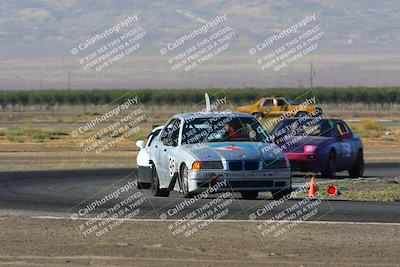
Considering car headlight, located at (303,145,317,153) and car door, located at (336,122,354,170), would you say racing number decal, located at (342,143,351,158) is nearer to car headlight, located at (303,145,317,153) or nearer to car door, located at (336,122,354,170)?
car door, located at (336,122,354,170)

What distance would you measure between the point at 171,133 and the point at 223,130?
1.06m

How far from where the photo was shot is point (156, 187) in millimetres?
21078

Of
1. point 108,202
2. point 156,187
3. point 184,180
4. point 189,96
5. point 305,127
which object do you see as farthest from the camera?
point 189,96

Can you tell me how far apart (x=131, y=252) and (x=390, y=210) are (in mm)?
6331

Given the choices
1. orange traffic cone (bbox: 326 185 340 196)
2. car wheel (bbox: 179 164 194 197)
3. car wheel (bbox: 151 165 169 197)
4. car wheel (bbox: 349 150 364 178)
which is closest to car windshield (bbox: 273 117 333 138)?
car wheel (bbox: 349 150 364 178)

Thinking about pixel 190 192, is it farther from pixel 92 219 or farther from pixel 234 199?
pixel 92 219

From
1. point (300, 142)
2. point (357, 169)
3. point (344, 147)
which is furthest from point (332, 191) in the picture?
point (357, 169)

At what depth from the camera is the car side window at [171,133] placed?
68.2 ft

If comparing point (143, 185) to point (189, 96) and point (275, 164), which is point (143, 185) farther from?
point (189, 96)

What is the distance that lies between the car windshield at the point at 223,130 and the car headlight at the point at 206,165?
41.8 inches

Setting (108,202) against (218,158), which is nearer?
(218,158)

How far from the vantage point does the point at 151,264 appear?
41.0 feet

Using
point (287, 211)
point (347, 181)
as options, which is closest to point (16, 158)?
point (347, 181)

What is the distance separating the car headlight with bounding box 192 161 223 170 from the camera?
1938cm
